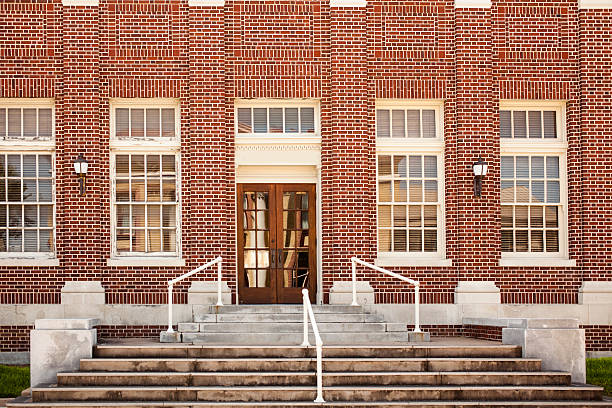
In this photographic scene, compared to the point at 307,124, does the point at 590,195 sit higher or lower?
lower

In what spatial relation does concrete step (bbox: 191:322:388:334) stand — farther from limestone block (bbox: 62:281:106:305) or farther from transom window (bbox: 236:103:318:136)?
transom window (bbox: 236:103:318:136)

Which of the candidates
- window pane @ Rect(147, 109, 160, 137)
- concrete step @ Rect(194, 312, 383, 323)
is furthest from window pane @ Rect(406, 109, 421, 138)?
window pane @ Rect(147, 109, 160, 137)

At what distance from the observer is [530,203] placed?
1822 centimetres

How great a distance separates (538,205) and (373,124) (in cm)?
382

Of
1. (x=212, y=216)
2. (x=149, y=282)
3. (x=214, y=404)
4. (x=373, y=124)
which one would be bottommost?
(x=214, y=404)

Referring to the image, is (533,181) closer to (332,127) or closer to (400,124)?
(400,124)

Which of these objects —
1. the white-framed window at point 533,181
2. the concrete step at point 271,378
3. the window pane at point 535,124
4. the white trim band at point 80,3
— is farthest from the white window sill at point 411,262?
the white trim band at point 80,3

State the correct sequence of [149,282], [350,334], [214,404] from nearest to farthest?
1. [214,404]
2. [350,334]
3. [149,282]

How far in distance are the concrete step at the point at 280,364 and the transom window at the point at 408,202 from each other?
464 centimetres

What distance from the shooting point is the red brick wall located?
1752cm

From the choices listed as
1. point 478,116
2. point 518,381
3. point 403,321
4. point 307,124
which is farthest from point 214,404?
point 478,116

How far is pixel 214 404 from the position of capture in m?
12.6

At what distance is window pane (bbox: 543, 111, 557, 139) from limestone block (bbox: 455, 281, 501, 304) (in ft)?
11.4

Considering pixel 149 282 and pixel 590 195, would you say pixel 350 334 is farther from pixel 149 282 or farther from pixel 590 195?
pixel 590 195
